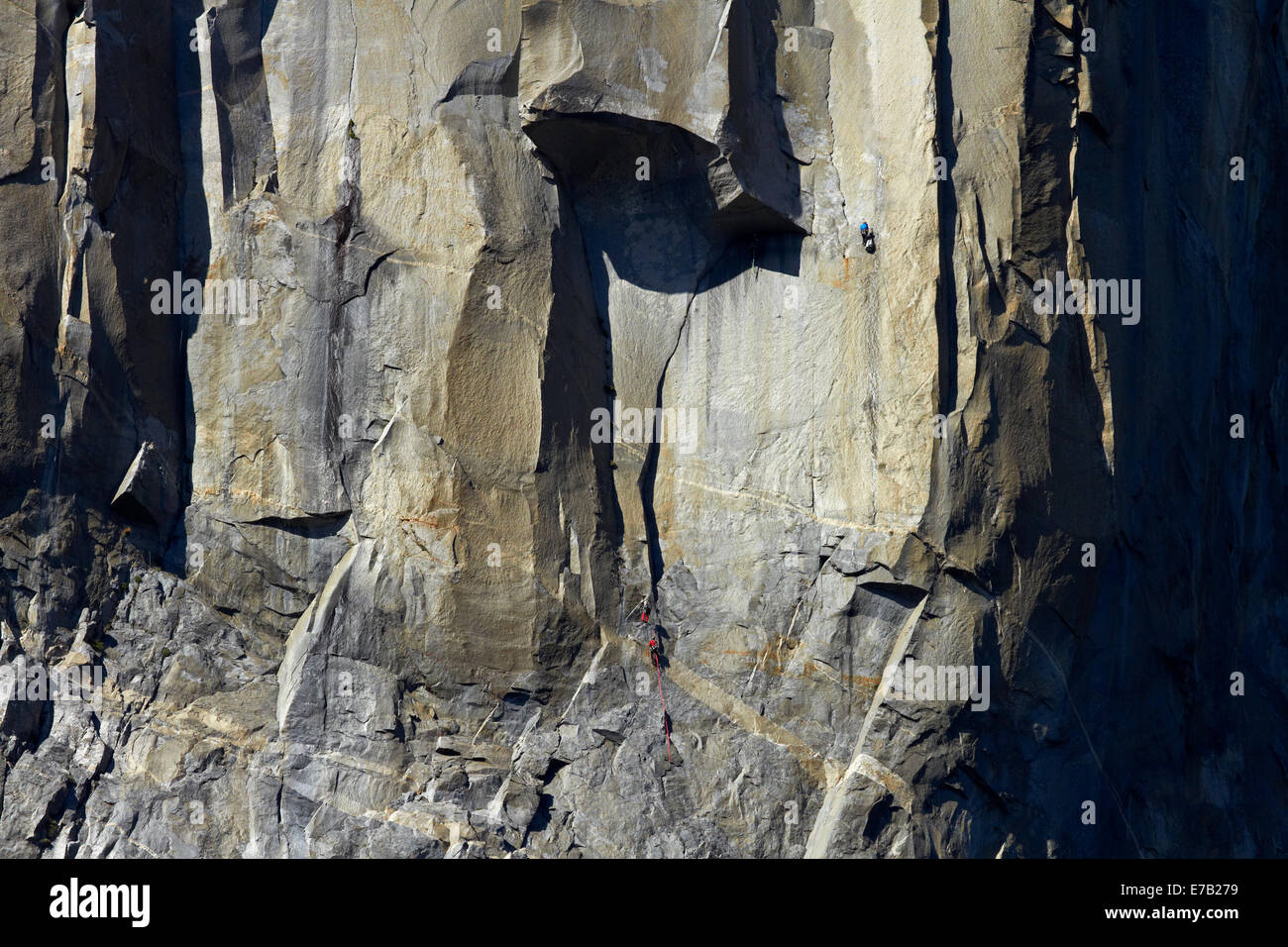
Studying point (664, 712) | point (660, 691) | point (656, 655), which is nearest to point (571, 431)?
point (656, 655)

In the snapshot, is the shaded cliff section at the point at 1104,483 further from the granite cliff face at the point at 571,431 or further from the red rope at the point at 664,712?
the red rope at the point at 664,712

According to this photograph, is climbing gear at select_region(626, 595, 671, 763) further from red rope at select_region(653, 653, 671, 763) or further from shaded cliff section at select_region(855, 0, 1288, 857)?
shaded cliff section at select_region(855, 0, 1288, 857)

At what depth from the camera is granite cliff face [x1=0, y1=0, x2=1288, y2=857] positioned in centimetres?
1789

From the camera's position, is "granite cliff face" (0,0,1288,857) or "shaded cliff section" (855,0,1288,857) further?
"shaded cliff section" (855,0,1288,857)

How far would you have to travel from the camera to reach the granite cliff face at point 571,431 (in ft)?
58.7

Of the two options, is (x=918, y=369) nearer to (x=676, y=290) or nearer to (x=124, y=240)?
(x=676, y=290)

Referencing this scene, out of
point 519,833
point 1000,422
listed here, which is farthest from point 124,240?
point 1000,422

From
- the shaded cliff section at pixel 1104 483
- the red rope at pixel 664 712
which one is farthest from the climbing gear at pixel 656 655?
the shaded cliff section at pixel 1104 483

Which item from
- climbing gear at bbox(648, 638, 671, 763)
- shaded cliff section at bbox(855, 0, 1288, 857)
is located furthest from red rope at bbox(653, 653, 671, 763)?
shaded cliff section at bbox(855, 0, 1288, 857)

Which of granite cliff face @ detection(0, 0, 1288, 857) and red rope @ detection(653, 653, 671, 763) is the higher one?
granite cliff face @ detection(0, 0, 1288, 857)

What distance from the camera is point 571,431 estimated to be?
18.6 m

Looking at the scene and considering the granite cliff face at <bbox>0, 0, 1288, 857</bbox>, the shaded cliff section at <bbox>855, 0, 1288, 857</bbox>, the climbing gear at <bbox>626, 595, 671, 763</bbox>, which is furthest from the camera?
the climbing gear at <bbox>626, 595, 671, 763</bbox>

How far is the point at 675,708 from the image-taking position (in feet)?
60.1

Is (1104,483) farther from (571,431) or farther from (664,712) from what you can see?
(571,431)
